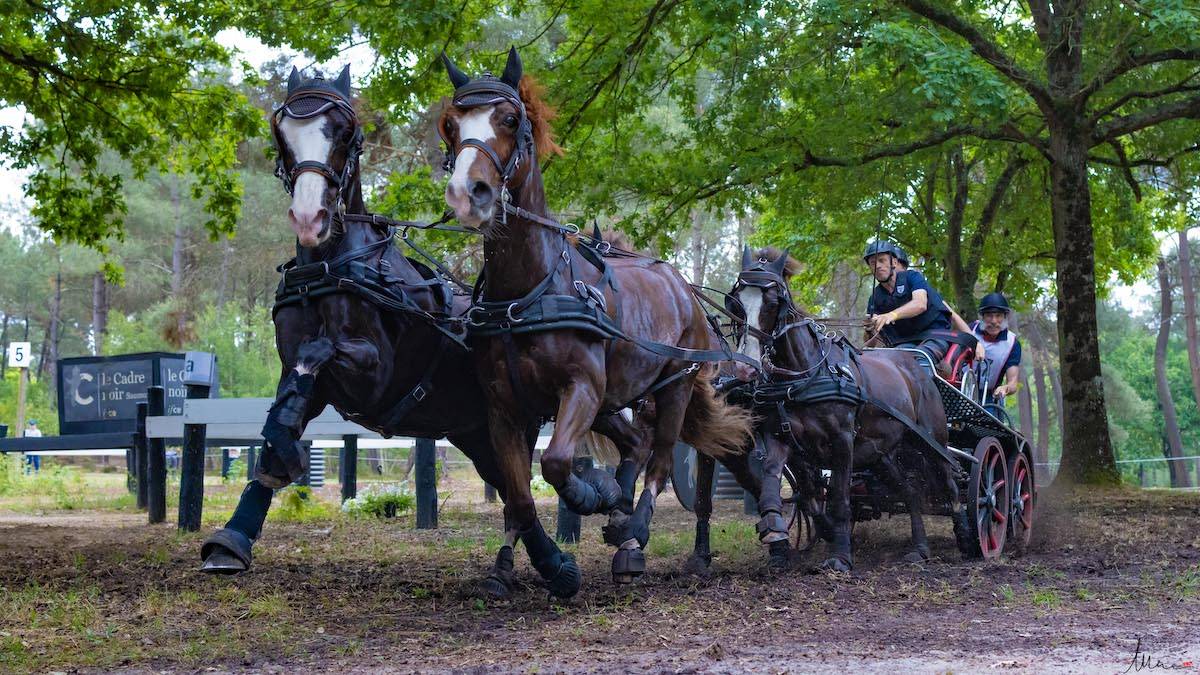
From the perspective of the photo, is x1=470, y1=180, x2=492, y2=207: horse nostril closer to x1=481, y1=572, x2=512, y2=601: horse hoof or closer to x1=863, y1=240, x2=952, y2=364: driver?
x1=481, y1=572, x2=512, y2=601: horse hoof

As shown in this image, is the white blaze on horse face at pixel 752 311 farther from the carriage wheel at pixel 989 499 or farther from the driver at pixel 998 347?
the driver at pixel 998 347

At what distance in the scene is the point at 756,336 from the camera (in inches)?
346

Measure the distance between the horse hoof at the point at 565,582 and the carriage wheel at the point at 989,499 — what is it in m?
3.91

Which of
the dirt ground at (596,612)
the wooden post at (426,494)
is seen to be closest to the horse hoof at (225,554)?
the dirt ground at (596,612)

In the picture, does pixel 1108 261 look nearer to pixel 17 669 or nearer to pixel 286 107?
pixel 286 107

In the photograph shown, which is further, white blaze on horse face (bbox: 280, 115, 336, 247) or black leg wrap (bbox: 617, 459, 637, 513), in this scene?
black leg wrap (bbox: 617, 459, 637, 513)

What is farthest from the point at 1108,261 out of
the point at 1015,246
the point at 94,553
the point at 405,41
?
the point at 94,553

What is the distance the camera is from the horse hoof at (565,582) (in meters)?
6.86

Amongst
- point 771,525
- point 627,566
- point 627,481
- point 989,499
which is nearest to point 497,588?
point 627,566

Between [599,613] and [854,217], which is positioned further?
[854,217]

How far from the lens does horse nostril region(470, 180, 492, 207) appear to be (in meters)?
5.90

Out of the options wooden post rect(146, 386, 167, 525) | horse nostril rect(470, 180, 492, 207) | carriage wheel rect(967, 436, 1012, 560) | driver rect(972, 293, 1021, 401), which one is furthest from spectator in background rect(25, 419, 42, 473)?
horse nostril rect(470, 180, 492, 207)

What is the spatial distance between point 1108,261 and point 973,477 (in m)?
15.7

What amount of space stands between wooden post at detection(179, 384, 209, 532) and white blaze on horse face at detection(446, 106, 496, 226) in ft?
19.8
